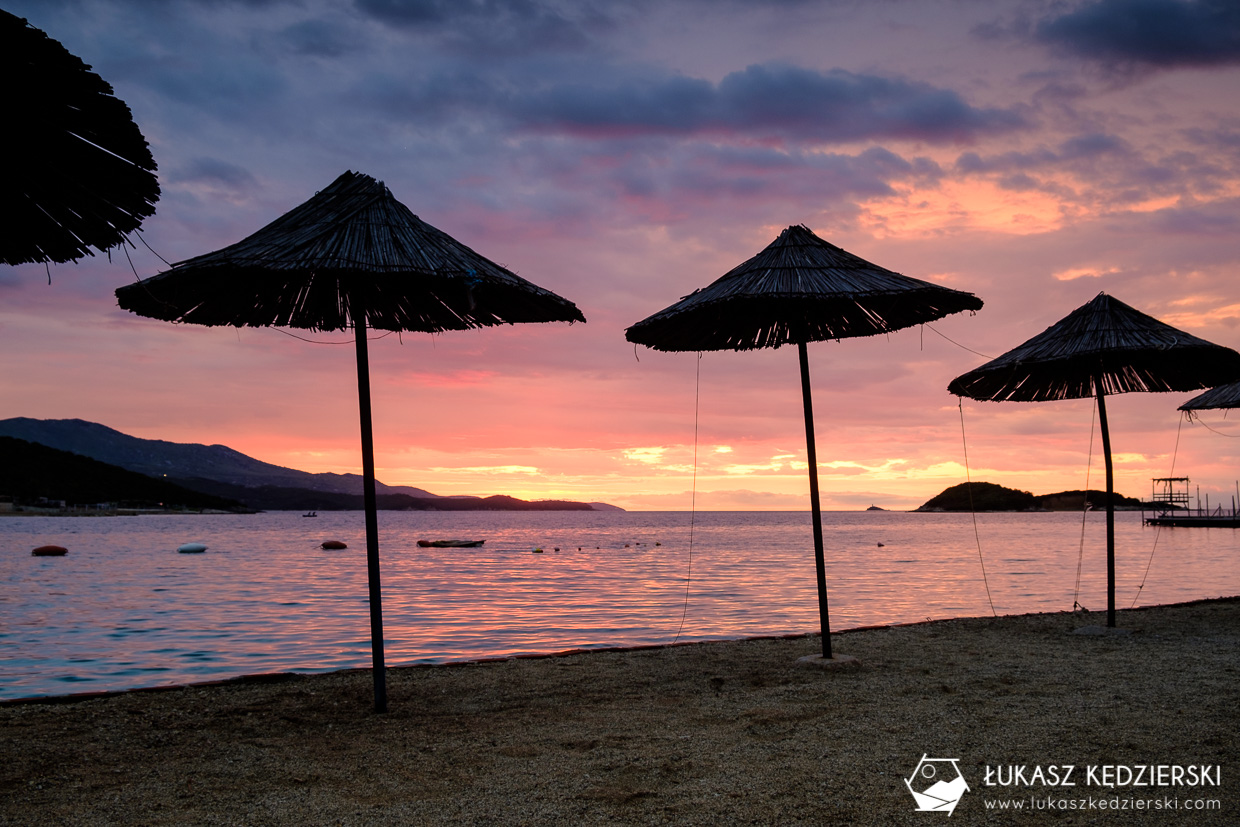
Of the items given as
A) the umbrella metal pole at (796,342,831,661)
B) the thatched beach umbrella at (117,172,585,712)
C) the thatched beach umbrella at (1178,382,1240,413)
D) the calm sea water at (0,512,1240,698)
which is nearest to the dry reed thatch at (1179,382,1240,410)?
the thatched beach umbrella at (1178,382,1240,413)

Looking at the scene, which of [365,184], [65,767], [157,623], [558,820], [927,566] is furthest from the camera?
[927,566]

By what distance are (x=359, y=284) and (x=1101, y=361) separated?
8.65 metres

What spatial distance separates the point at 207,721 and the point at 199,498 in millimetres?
176742

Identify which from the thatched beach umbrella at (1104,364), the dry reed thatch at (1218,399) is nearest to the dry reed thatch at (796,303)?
the thatched beach umbrella at (1104,364)

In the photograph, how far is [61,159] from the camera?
4027mm

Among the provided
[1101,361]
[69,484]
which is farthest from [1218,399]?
[69,484]

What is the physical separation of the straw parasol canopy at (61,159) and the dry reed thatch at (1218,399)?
14173 mm

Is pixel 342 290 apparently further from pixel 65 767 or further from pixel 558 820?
pixel 558 820

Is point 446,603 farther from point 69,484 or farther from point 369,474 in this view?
point 69,484

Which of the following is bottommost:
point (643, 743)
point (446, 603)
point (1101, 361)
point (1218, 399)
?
point (446, 603)

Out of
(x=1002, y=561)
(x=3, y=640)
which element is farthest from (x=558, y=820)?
(x=1002, y=561)

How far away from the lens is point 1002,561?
37812mm

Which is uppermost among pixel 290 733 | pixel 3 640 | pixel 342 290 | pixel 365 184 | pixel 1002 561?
pixel 365 184

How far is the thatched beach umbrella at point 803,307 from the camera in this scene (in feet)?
22.8
